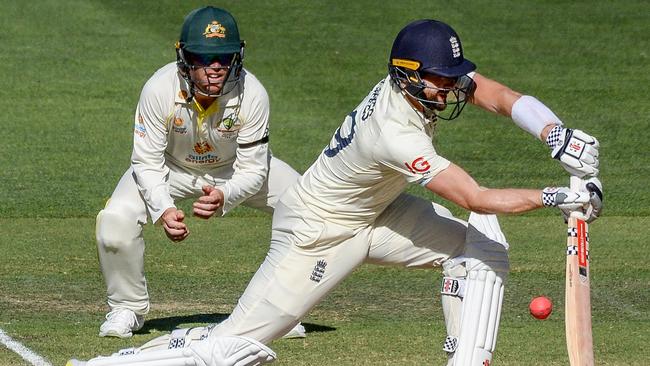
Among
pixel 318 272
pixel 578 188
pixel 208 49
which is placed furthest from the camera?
pixel 208 49

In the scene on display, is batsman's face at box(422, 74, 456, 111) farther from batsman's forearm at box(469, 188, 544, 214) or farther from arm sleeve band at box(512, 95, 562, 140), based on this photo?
batsman's forearm at box(469, 188, 544, 214)

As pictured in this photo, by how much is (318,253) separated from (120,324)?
1.94m

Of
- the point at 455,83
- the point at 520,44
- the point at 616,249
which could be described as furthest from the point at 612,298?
the point at 520,44

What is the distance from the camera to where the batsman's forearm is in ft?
19.9

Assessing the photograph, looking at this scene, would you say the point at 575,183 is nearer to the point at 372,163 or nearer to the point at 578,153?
the point at 578,153

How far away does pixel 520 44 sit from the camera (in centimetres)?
1652

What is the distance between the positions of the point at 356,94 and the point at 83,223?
15.0 feet

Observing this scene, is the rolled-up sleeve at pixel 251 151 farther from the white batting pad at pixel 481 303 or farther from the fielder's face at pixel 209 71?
the white batting pad at pixel 481 303

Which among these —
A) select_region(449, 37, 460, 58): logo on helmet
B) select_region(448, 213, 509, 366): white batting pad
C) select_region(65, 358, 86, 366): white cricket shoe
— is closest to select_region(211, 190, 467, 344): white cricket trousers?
select_region(448, 213, 509, 366): white batting pad

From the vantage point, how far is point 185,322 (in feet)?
27.8

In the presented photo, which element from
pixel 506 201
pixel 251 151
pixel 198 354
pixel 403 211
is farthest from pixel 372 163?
pixel 251 151

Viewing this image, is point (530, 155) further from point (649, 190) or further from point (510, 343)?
point (510, 343)

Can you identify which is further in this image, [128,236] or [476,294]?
[128,236]

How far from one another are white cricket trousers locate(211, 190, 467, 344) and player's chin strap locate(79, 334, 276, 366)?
0.22ft
